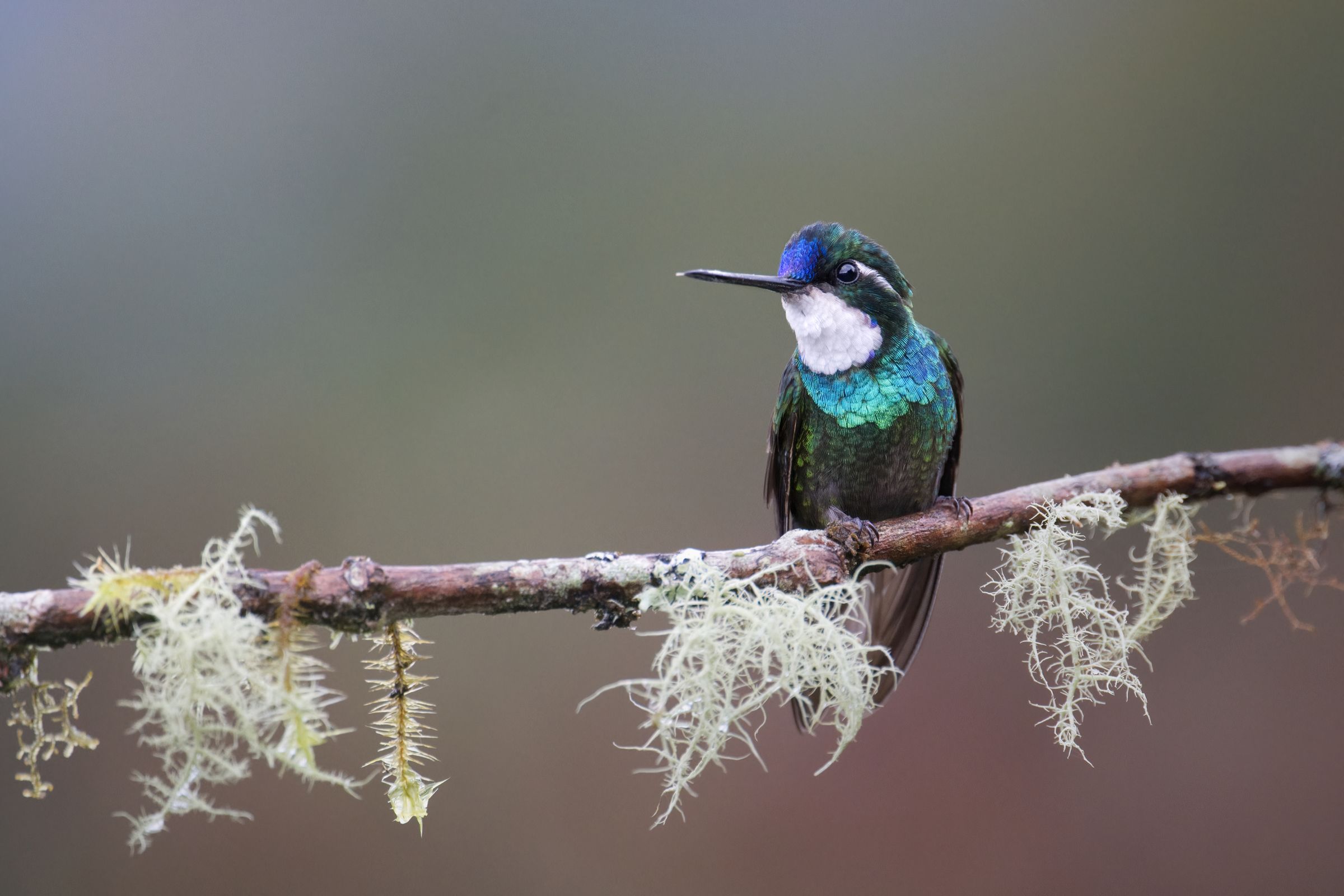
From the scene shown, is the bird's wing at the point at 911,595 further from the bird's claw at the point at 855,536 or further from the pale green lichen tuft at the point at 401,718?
the pale green lichen tuft at the point at 401,718

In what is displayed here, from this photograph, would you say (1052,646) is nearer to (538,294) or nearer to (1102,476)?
(1102,476)

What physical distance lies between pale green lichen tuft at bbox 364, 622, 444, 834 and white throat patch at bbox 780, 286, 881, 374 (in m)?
0.84

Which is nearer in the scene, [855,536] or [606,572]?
[606,572]

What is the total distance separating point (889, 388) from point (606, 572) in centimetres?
69

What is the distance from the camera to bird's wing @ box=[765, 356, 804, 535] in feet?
→ 5.49

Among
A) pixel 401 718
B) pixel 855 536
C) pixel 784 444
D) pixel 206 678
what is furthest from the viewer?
pixel 784 444

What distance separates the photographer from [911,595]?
1.76 metres

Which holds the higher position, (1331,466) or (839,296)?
(839,296)

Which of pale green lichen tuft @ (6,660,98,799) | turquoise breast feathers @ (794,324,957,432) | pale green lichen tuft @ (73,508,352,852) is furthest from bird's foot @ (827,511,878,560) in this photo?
pale green lichen tuft @ (6,660,98,799)

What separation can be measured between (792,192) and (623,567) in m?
2.05

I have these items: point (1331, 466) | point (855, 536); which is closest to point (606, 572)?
point (855, 536)

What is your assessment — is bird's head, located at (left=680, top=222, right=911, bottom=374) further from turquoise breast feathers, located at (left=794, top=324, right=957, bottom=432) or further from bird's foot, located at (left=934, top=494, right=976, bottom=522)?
bird's foot, located at (left=934, top=494, right=976, bottom=522)

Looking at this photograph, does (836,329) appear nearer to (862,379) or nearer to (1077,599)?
(862,379)

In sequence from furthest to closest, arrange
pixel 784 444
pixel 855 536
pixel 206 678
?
pixel 784 444 < pixel 855 536 < pixel 206 678
